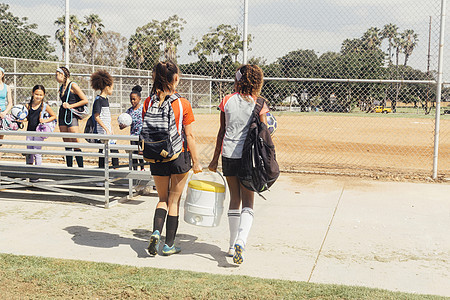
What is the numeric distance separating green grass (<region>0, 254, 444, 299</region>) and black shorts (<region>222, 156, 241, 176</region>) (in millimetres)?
985

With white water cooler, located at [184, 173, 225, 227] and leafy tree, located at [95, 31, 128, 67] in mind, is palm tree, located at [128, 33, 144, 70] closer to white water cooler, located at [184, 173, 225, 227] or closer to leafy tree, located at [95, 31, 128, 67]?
white water cooler, located at [184, 173, 225, 227]

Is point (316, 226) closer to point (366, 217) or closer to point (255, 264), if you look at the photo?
point (366, 217)

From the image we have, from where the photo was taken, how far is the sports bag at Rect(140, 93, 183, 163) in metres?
4.84

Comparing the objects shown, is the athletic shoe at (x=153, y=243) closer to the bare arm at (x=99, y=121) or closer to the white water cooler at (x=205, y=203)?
the white water cooler at (x=205, y=203)

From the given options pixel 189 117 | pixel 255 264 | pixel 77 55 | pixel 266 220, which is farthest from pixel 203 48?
pixel 77 55

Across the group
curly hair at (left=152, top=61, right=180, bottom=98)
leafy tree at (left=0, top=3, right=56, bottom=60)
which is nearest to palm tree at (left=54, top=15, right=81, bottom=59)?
leafy tree at (left=0, top=3, right=56, bottom=60)

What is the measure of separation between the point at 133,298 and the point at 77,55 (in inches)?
1936

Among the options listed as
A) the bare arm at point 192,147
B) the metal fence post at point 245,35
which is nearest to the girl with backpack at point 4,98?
the metal fence post at point 245,35

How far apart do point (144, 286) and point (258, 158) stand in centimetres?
149

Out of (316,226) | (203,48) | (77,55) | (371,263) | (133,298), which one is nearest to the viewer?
(133,298)

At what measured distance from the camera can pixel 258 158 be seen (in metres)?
4.66

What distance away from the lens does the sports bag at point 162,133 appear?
4836 millimetres

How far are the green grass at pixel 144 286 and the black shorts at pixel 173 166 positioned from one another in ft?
3.11

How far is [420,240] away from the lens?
5723 mm
